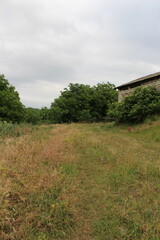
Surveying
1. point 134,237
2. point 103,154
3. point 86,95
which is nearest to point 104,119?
point 86,95

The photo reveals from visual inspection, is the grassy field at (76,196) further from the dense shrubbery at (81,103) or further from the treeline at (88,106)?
the dense shrubbery at (81,103)

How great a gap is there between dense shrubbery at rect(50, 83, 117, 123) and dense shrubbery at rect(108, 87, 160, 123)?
350 inches

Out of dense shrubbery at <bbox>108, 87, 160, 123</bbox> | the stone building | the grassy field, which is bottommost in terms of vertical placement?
the grassy field

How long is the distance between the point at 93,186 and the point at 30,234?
1709mm

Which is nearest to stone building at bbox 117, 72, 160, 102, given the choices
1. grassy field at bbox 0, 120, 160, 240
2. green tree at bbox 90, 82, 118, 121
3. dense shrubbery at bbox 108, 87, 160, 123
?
dense shrubbery at bbox 108, 87, 160, 123

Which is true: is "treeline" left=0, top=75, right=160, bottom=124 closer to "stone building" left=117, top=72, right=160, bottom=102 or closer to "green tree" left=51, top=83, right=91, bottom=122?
"green tree" left=51, top=83, right=91, bottom=122

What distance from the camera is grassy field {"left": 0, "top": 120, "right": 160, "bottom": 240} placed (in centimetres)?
218

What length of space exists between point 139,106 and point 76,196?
32.7 ft

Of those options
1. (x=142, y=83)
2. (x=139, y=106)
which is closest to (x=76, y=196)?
(x=139, y=106)

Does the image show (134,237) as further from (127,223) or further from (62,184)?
(62,184)

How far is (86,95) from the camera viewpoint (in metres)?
23.5

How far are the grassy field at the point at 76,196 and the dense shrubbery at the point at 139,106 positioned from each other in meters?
7.03

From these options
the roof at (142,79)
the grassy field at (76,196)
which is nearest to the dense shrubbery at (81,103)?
the roof at (142,79)

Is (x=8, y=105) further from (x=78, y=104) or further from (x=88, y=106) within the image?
(x=88, y=106)
